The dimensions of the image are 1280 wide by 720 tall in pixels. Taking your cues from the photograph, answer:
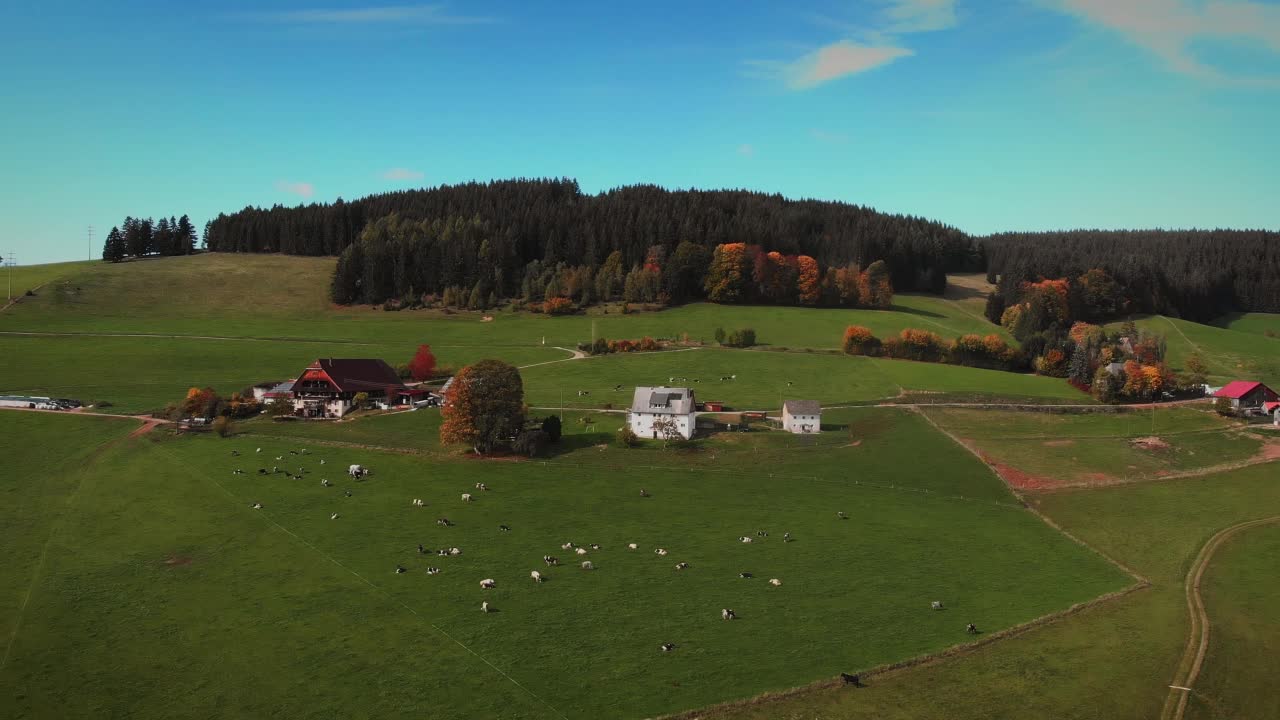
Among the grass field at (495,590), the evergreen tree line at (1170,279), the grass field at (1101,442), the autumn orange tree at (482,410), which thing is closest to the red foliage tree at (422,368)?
the autumn orange tree at (482,410)

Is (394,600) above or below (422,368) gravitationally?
below

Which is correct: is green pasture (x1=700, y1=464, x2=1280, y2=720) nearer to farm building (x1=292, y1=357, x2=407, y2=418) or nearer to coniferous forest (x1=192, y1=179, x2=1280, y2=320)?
farm building (x1=292, y1=357, x2=407, y2=418)

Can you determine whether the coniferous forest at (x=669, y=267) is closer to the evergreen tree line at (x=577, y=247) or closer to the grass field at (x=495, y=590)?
the evergreen tree line at (x=577, y=247)

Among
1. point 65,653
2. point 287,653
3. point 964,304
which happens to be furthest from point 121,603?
point 964,304

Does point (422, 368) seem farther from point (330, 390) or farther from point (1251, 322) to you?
point (1251, 322)

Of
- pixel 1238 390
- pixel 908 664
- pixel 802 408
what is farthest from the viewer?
pixel 1238 390

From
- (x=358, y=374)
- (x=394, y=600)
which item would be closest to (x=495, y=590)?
(x=394, y=600)

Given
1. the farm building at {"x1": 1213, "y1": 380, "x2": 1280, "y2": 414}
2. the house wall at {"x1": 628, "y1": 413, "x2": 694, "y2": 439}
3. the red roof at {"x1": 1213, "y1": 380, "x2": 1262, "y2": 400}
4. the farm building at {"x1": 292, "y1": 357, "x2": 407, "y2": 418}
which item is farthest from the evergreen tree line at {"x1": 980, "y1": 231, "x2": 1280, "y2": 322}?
the farm building at {"x1": 292, "y1": 357, "x2": 407, "y2": 418}
